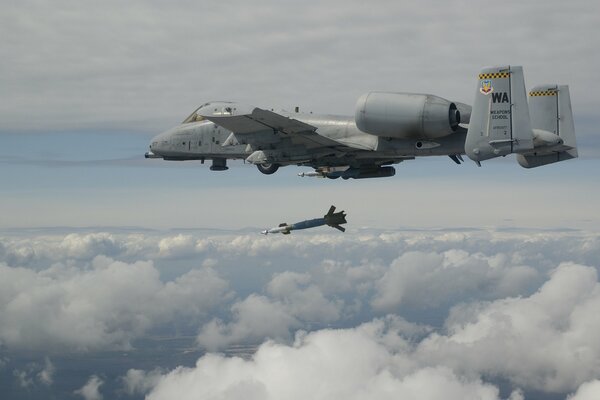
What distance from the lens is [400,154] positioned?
42.1 m

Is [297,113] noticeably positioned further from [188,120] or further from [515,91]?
[515,91]

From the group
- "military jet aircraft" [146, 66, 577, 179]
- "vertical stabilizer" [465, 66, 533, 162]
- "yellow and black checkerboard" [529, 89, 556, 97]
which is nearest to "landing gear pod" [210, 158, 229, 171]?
"military jet aircraft" [146, 66, 577, 179]

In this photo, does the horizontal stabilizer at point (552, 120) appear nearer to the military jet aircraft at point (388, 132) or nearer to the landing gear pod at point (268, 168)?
the military jet aircraft at point (388, 132)

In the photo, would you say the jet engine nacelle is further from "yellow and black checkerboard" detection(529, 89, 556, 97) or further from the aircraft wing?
"yellow and black checkerboard" detection(529, 89, 556, 97)

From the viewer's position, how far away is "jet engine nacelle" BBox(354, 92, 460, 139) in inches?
1497

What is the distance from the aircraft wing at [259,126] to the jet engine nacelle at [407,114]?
13.6 ft

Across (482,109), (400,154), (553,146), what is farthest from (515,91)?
(400,154)

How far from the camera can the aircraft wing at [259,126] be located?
41156 millimetres

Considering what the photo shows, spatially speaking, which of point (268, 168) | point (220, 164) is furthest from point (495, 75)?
point (220, 164)

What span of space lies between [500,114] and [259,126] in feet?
46.2

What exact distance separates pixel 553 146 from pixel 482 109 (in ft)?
17.0

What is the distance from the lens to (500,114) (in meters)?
34.7

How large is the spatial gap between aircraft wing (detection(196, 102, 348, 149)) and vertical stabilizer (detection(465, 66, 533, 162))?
9.99 m

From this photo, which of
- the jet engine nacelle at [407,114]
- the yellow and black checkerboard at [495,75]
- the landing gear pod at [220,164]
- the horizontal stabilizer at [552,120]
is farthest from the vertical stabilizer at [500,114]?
the landing gear pod at [220,164]
